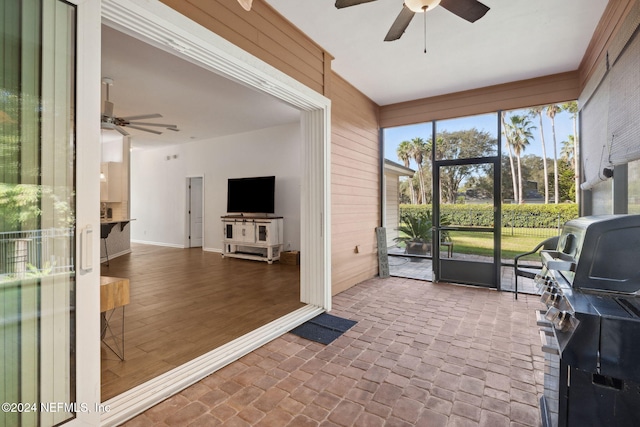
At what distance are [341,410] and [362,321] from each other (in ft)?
4.77

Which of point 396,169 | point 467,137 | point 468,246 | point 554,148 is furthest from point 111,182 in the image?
point 554,148

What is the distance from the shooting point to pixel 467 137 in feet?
15.5

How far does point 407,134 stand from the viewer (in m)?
5.34

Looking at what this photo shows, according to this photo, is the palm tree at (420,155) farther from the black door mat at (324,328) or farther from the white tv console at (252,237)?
the white tv console at (252,237)

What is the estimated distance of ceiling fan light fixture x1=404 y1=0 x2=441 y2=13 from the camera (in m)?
2.21

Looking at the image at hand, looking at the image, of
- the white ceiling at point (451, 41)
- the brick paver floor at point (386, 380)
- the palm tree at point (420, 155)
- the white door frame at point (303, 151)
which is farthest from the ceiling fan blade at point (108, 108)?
the palm tree at point (420, 155)

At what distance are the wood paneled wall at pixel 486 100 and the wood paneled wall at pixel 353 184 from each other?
0.49 m

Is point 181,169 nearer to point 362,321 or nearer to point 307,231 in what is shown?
point 307,231

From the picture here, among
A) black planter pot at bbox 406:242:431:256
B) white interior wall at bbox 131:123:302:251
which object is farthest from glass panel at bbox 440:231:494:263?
white interior wall at bbox 131:123:302:251

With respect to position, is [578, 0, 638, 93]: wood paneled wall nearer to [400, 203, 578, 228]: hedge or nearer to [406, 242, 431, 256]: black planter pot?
[400, 203, 578, 228]: hedge

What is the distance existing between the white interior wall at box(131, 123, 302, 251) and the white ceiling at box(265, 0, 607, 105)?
2.94 metres

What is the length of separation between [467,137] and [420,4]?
9.78ft

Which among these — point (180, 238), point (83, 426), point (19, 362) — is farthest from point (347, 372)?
point (180, 238)

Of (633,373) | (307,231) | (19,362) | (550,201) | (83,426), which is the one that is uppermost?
(550,201)
